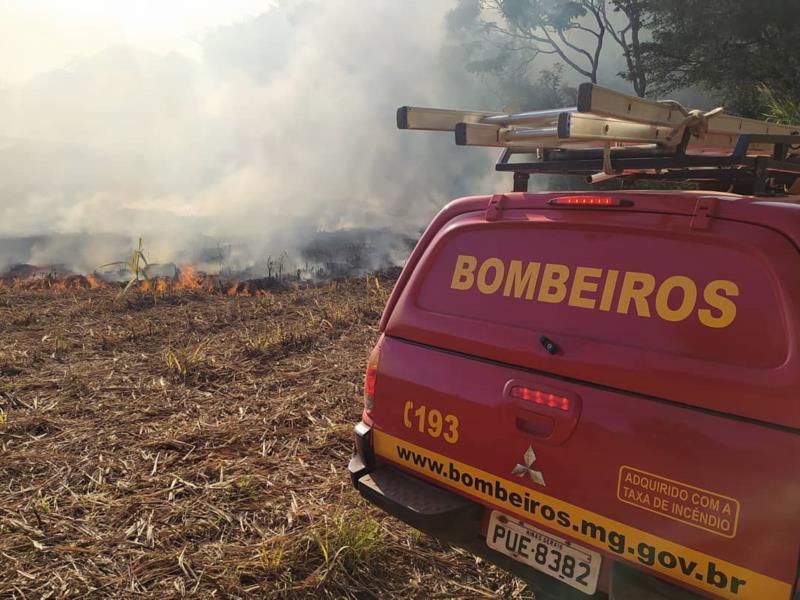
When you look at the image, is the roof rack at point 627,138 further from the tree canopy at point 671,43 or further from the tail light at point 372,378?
the tree canopy at point 671,43

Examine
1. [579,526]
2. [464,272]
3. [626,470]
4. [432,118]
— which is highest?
[432,118]

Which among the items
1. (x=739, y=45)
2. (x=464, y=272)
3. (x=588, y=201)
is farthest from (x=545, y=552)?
(x=739, y=45)

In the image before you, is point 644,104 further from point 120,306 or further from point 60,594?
point 120,306

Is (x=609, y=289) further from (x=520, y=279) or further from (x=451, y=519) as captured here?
(x=451, y=519)

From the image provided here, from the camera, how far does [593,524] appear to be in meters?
2.00

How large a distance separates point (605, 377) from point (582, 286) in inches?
13.4

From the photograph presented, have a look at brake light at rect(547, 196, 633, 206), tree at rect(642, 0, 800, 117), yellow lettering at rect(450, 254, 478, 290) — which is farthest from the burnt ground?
Result: tree at rect(642, 0, 800, 117)

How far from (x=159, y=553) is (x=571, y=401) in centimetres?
202

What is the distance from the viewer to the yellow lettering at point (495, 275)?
2.44 m

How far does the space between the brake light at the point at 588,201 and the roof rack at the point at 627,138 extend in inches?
8.5

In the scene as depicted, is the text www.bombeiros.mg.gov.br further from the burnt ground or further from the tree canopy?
the tree canopy

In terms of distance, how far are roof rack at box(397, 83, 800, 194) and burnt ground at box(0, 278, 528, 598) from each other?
6.28 ft

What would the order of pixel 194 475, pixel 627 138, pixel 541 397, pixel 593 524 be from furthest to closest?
pixel 194 475 < pixel 627 138 < pixel 541 397 < pixel 593 524

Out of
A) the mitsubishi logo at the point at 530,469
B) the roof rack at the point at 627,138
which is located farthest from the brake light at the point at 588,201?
the mitsubishi logo at the point at 530,469
